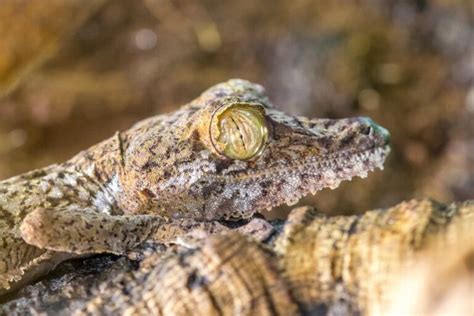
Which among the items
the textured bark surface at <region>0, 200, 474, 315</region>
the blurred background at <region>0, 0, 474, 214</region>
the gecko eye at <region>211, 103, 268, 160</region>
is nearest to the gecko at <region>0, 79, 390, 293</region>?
the gecko eye at <region>211, 103, 268, 160</region>

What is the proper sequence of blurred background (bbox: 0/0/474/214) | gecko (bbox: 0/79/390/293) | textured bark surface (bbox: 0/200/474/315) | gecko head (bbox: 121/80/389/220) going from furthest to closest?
blurred background (bbox: 0/0/474/214), gecko head (bbox: 121/80/389/220), gecko (bbox: 0/79/390/293), textured bark surface (bbox: 0/200/474/315)

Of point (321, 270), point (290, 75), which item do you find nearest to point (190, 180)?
point (321, 270)

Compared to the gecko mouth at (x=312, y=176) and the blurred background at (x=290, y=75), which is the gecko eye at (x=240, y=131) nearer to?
the gecko mouth at (x=312, y=176)

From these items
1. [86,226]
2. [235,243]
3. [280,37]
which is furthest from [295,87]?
[235,243]

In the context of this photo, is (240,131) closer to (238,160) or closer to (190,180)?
(238,160)

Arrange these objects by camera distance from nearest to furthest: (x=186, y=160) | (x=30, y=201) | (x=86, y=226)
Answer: (x=86, y=226), (x=186, y=160), (x=30, y=201)

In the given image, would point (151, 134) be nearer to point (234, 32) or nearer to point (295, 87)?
point (295, 87)

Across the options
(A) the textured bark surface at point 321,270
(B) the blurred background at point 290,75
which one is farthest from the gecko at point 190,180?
(B) the blurred background at point 290,75

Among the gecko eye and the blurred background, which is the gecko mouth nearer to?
the gecko eye
